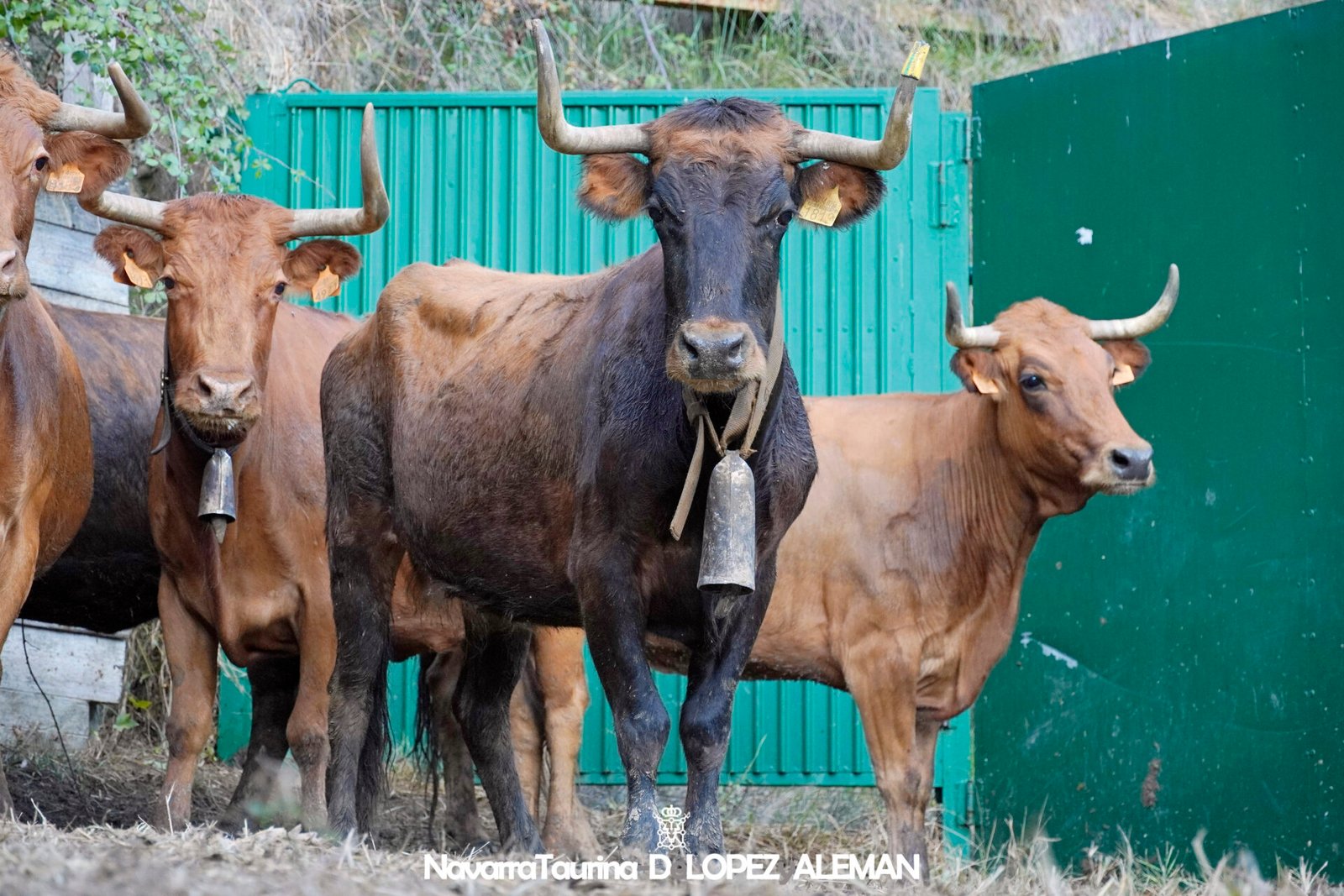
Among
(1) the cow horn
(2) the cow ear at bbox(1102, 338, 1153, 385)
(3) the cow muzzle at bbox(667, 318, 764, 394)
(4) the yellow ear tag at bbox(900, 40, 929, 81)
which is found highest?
(4) the yellow ear tag at bbox(900, 40, 929, 81)

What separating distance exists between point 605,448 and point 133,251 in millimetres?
3030

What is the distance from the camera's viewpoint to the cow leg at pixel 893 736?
7.56 m

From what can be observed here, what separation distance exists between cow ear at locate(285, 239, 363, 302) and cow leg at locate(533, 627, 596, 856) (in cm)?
188

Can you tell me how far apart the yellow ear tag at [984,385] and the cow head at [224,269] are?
9.43 feet

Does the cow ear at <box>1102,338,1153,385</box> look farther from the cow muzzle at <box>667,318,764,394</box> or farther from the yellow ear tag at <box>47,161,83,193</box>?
the yellow ear tag at <box>47,161,83,193</box>

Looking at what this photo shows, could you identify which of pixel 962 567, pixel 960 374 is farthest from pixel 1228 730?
pixel 960 374

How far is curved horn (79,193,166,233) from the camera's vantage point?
7289mm

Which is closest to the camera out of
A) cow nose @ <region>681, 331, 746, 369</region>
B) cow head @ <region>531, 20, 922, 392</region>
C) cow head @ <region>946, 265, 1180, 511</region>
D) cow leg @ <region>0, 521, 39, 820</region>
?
cow nose @ <region>681, 331, 746, 369</region>

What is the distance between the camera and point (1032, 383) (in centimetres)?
781

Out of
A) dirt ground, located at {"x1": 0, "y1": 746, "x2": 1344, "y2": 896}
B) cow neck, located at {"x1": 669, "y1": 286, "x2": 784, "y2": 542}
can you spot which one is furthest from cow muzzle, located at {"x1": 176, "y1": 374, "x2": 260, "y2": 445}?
cow neck, located at {"x1": 669, "y1": 286, "x2": 784, "y2": 542}

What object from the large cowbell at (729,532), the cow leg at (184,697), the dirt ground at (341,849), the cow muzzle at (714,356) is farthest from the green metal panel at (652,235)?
the cow muzzle at (714,356)

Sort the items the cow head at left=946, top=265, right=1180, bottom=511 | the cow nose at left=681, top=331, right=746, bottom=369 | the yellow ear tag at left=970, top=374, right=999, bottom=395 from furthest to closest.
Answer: the yellow ear tag at left=970, top=374, right=999, bottom=395
the cow head at left=946, top=265, right=1180, bottom=511
the cow nose at left=681, top=331, right=746, bottom=369

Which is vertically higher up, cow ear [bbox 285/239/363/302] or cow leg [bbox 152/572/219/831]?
cow ear [bbox 285/239/363/302]

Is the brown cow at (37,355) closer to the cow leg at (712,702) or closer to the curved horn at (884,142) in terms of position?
the cow leg at (712,702)
